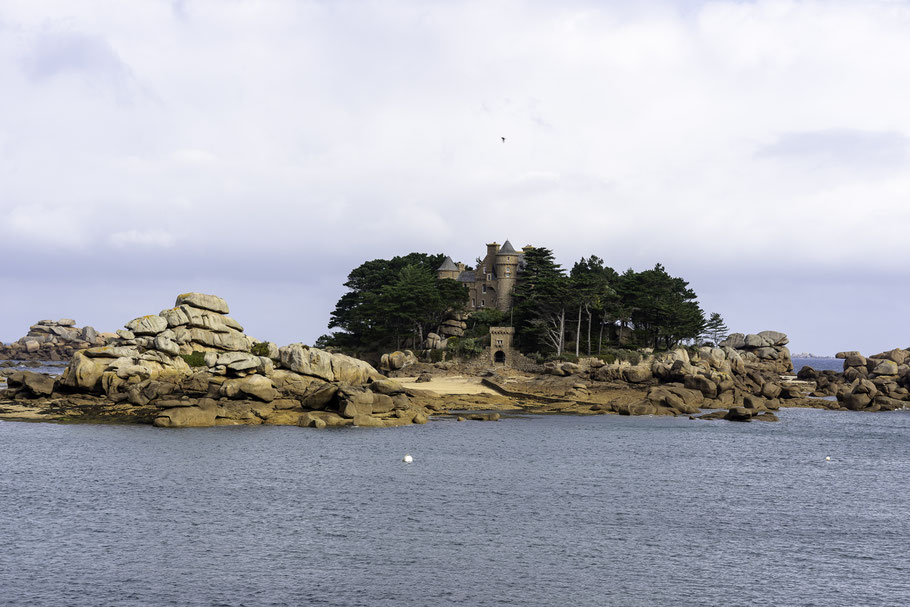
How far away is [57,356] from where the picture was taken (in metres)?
194

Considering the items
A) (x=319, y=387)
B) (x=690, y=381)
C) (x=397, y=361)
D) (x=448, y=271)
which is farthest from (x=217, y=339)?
(x=448, y=271)

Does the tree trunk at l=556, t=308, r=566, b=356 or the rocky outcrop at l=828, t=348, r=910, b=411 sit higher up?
the tree trunk at l=556, t=308, r=566, b=356

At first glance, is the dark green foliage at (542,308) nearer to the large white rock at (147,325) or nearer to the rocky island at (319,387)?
the rocky island at (319,387)

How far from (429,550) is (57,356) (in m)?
187

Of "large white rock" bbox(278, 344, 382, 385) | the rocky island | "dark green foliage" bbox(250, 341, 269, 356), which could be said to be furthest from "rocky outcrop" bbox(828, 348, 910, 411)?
"dark green foliage" bbox(250, 341, 269, 356)

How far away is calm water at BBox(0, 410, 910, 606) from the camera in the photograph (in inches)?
1115

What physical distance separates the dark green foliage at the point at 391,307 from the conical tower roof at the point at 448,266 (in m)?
2.93

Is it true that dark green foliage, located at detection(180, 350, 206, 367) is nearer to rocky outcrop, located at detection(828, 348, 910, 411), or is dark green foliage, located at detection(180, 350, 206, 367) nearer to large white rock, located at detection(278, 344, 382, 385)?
large white rock, located at detection(278, 344, 382, 385)

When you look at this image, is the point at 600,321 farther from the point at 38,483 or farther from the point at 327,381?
the point at 38,483

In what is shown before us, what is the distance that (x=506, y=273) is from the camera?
407ft

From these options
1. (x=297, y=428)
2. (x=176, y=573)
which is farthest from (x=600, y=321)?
(x=176, y=573)

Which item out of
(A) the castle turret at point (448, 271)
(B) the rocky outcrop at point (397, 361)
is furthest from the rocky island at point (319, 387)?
(A) the castle turret at point (448, 271)

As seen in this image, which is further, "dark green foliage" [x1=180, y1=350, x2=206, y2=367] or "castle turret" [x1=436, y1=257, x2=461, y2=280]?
"castle turret" [x1=436, y1=257, x2=461, y2=280]

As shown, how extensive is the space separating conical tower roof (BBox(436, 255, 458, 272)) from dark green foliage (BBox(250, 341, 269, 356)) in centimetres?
5685
